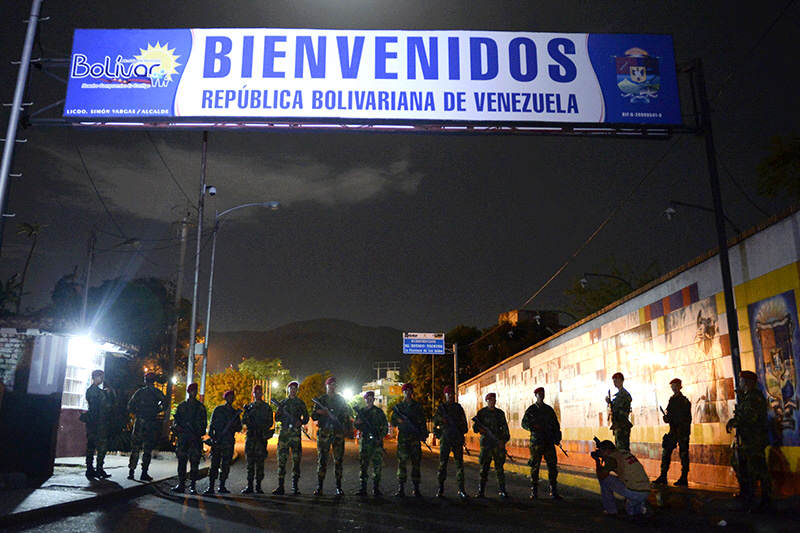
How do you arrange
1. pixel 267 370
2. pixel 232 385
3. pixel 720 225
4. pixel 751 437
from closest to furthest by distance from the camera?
pixel 751 437, pixel 720 225, pixel 232 385, pixel 267 370

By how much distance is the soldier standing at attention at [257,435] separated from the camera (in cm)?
1207

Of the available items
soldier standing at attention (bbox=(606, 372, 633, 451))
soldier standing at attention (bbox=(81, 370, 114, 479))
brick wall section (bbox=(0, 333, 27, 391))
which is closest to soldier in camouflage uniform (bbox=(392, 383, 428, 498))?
soldier standing at attention (bbox=(606, 372, 633, 451))

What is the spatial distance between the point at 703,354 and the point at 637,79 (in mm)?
5537

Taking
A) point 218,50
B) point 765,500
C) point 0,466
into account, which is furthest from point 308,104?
point 765,500

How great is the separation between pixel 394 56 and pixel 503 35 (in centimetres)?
224

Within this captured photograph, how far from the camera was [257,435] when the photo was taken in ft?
40.2

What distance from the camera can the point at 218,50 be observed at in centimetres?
1273

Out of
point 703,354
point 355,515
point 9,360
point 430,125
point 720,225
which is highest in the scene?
point 430,125

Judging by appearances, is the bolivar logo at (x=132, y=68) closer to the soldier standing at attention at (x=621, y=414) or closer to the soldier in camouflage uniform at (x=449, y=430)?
the soldier in camouflage uniform at (x=449, y=430)

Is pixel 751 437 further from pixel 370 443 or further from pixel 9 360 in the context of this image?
pixel 9 360

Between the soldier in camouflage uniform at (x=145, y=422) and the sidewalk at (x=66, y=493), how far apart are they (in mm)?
365

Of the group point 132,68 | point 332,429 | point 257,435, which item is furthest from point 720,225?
point 132,68

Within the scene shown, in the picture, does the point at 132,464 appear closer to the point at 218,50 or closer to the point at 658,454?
the point at 218,50

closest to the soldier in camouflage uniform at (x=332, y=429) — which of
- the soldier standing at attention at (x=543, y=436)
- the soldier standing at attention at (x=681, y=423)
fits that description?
the soldier standing at attention at (x=543, y=436)
